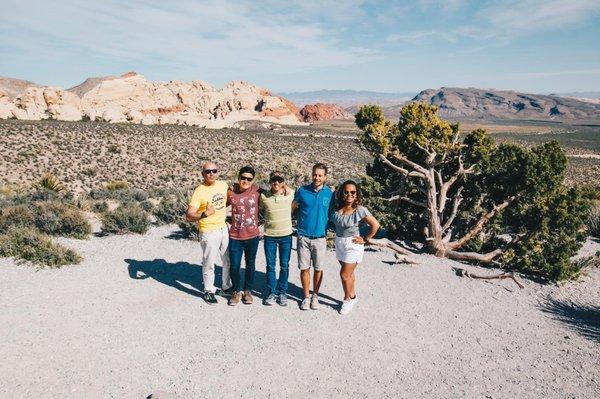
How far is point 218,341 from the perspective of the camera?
5.82m

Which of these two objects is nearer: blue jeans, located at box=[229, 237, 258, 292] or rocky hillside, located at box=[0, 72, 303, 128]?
blue jeans, located at box=[229, 237, 258, 292]

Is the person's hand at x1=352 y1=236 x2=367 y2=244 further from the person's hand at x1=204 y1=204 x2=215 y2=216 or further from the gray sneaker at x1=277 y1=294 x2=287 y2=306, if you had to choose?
the person's hand at x1=204 y1=204 x2=215 y2=216

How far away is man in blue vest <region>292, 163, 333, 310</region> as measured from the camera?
241 inches

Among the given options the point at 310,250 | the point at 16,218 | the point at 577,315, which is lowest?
the point at 577,315

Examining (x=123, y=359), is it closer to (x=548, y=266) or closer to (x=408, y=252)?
(x=408, y=252)

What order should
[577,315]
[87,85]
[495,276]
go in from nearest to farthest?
1. [577,315]
2. [495,276]
3. [87,85]

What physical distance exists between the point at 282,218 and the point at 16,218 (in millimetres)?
8106

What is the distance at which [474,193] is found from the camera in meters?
10.6

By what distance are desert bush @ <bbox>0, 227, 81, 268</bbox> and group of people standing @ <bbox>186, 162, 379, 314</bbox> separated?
3750mm

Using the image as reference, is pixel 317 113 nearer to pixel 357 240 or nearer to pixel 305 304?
pixel 305 304

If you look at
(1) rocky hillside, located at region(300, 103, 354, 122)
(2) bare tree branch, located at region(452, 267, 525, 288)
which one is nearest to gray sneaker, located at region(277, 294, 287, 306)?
(2) bare tree branch, located at region(452, 267, 525, 288)

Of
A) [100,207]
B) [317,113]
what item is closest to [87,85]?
[317,113]

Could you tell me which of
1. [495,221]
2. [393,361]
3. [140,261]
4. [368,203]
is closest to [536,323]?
[393,361]

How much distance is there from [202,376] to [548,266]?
7.36 meters
